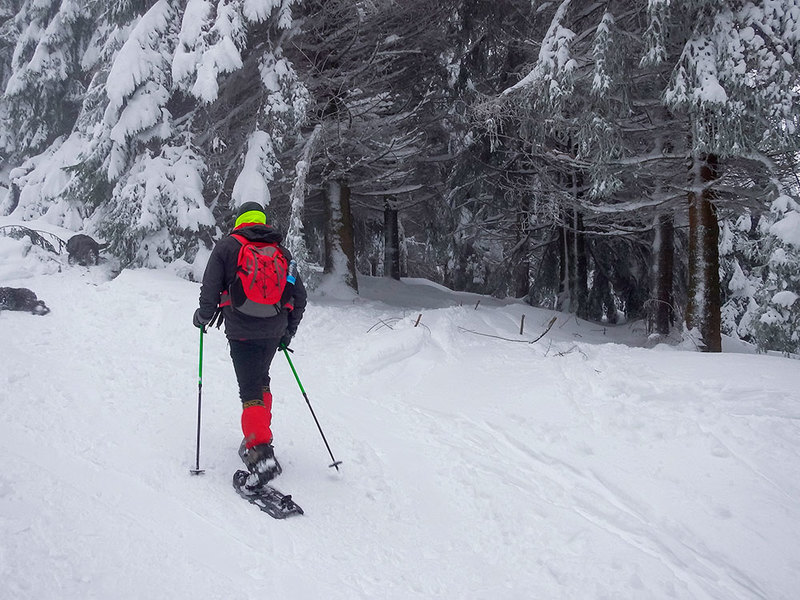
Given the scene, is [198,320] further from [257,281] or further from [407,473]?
[407,473]

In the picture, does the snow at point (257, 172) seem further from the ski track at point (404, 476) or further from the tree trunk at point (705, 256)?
the tree trunk at point (705, 256)

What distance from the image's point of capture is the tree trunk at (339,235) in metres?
11.7

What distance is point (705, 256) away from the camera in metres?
8.27

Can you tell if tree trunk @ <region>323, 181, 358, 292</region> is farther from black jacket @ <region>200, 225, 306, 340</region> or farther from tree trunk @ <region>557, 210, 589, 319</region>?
black jacket @ <region>200, 225, 306, 340</region>

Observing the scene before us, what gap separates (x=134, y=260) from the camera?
10242mm

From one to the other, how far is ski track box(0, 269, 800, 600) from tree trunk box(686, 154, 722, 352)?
1824mm

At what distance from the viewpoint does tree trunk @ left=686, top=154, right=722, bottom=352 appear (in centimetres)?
823

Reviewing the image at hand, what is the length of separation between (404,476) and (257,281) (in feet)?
6.29

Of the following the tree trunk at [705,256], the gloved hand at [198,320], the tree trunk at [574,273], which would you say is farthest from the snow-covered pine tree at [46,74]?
the tree trunk at [705,256]

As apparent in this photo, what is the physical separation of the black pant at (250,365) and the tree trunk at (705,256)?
678 centimetres

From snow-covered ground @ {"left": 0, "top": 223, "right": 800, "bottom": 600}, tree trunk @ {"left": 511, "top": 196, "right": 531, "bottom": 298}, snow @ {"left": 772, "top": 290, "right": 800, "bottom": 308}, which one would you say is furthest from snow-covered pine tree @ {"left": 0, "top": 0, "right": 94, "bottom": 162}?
snow @ {"left": 772, "top": 290, "right": 800, "bottom": 308}

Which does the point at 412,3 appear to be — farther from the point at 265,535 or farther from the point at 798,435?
the point at 265,535

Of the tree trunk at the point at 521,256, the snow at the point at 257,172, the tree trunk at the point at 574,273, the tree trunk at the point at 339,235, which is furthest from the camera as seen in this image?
the tree trunk at the point at 521,256

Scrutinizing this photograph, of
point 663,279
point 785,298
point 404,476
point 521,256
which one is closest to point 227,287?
point 404,476
